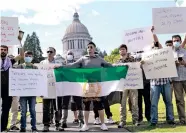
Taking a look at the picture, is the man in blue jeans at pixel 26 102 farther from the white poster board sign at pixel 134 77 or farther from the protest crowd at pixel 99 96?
the white poster board sign at pixel 134 77

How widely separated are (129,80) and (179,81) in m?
1.26

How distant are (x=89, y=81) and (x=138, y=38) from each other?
200 centimetres

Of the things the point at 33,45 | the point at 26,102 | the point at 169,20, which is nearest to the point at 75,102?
the point at 26,102

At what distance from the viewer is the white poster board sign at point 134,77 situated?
837 cm

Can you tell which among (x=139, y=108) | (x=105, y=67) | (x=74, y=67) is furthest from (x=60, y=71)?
(x=139, y=108)

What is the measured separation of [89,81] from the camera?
7926 mm

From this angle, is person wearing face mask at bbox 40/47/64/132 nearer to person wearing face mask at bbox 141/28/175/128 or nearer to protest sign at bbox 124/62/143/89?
protest sign at bbox 124/62/143/89

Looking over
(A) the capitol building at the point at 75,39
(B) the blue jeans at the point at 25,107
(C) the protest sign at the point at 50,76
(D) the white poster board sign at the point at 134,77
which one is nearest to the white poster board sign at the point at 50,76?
(C) the protest sign at the point at 50,76

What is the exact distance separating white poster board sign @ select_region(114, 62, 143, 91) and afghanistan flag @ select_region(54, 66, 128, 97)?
33 centimetres

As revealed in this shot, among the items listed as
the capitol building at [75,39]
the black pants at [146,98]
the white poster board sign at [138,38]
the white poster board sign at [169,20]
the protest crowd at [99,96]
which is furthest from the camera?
the capitol building at [75,39]

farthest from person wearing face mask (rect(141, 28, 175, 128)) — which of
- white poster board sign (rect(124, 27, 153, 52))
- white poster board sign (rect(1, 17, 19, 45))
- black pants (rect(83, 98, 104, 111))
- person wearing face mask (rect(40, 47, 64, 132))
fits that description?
white poster board sign (rect(1, 17, 19, 45))

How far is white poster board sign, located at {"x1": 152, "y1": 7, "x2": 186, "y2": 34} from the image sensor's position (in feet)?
28.2

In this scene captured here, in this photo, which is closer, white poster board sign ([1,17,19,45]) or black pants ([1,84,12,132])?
black pants ([1,84,12,132])

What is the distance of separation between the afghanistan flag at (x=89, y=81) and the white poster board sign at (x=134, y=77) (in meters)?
0.33
